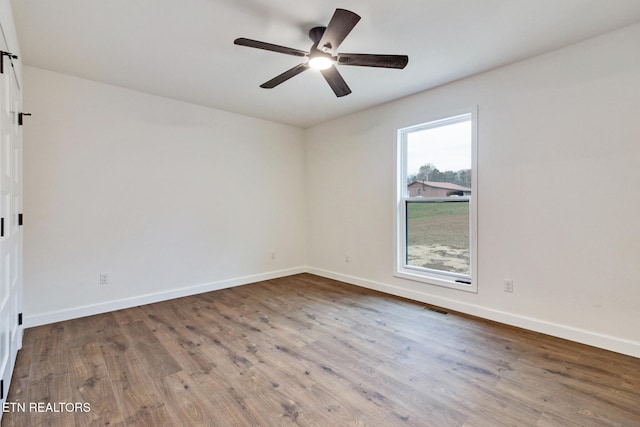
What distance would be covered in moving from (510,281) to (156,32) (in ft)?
12.7

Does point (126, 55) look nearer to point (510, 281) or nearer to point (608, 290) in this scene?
point (510, 281)

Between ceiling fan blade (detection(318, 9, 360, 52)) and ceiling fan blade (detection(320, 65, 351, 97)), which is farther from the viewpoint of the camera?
ceiling fan blade (detection(320, 65, 351, 97))

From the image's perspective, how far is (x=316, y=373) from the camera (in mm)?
2158

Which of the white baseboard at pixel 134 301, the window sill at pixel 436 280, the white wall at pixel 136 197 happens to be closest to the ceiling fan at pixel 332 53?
the white wall at pixel 136 197

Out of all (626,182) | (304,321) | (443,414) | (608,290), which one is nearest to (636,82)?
(626,182)

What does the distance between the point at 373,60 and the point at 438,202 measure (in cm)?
204

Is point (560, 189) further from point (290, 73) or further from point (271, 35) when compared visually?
point (271, 35)

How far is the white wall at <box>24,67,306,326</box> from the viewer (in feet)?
10.00

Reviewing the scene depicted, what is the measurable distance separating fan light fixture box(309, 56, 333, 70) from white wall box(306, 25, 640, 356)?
1.77 metres

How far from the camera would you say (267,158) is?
4867 millimetres

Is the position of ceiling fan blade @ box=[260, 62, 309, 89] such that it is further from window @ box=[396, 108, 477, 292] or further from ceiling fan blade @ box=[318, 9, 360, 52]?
window @ box=[396, 108, 477, 292]

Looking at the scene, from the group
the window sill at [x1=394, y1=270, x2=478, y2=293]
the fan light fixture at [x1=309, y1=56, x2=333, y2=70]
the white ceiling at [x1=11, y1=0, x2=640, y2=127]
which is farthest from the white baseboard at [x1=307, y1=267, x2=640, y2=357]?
the fan light fixture at [x1=309, y1=56, x2=333, y2=70]

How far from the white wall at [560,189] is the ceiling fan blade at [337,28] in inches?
74.7

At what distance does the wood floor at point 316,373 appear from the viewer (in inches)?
68.1
